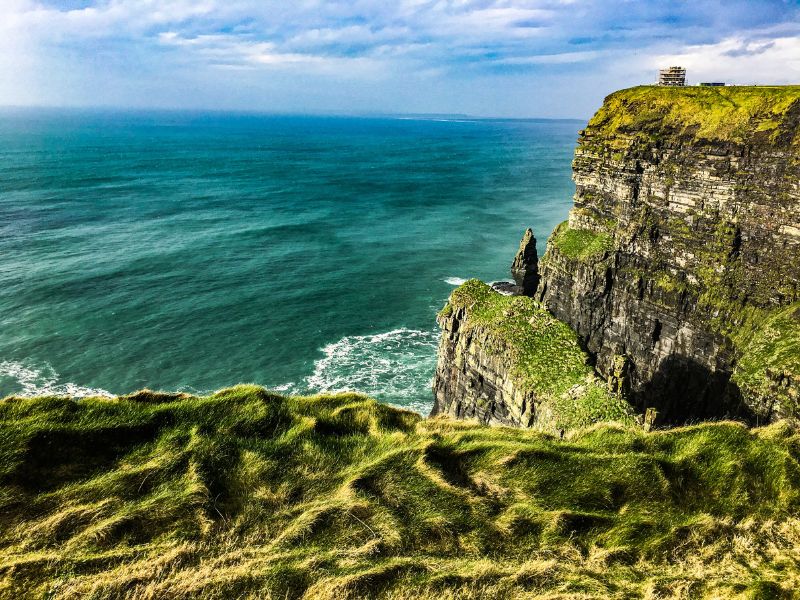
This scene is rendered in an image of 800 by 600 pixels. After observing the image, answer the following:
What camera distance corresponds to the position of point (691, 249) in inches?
1380

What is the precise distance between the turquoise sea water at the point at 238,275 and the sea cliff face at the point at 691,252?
18.0 meters

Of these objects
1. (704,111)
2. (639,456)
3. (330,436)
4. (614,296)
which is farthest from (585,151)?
(330,436)

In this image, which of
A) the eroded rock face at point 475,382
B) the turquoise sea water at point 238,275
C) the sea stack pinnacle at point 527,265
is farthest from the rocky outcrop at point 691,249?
the sea stack pinnacle at point 527,265

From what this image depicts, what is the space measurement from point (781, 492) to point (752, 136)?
85.4 ft

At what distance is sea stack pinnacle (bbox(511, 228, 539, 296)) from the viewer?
70.7 metres

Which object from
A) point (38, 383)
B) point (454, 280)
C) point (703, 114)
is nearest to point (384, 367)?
point (454, 280)

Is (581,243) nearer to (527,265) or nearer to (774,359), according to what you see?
(774,359)

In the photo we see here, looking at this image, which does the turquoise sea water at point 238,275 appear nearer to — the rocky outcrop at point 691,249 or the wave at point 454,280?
the wave at point 454,280

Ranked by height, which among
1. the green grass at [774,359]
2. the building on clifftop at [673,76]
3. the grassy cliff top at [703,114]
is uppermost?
the building on clifftop at [673,76]

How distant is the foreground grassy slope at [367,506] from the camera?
1116 cm

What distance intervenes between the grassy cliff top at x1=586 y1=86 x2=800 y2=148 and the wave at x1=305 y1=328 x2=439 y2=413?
26.7 m

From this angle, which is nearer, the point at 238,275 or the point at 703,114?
the point at 703,114

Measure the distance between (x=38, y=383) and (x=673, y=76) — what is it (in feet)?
203

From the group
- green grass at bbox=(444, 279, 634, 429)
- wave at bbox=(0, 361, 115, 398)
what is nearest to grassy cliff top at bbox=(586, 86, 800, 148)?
green grass at bbox=(444, 279, 634, 429)
